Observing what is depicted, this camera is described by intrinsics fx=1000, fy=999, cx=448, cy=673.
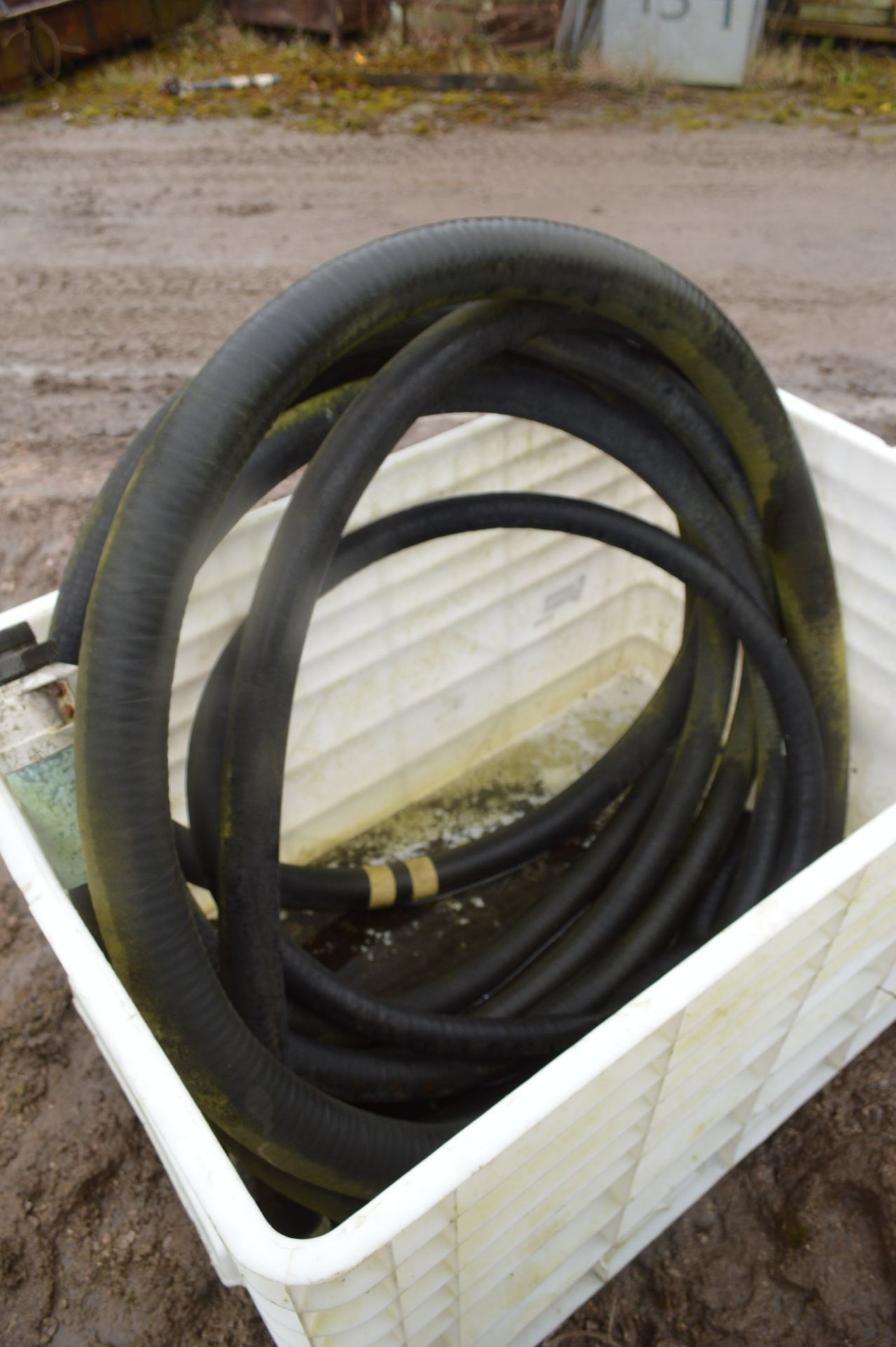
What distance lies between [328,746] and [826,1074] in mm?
839

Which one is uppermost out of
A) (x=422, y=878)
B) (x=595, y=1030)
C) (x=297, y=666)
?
(x=297, y=666)

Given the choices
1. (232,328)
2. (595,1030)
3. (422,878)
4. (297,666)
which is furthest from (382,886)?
(232,328)

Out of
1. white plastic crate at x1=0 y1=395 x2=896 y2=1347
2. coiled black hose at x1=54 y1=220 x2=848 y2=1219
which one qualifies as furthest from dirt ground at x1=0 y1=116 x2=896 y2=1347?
coiled black hose at x1=54 y1=220 x2=848 y2=1219

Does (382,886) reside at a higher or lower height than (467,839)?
higher

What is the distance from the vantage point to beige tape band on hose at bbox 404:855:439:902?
144 centimetres

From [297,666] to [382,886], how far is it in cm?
50

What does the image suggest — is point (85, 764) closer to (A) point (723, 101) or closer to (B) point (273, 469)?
(B) point (273, 469)

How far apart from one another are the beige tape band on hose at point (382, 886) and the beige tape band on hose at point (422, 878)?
0.03 m

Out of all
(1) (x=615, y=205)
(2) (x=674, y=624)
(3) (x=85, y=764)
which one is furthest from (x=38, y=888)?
(1) (x=615, y=205)

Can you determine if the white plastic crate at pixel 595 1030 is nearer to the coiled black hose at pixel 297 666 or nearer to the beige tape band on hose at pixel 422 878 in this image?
the coiled black hose at pixel 297 666

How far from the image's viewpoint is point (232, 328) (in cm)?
296

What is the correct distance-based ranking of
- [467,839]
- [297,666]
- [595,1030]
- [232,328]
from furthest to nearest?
1. [232,328]
2. [467,839]
3. [297,666]
4. [595,1030]

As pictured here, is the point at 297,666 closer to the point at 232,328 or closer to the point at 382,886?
the point at 382,886

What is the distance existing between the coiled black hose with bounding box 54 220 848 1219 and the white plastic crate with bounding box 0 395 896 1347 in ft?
0.34
